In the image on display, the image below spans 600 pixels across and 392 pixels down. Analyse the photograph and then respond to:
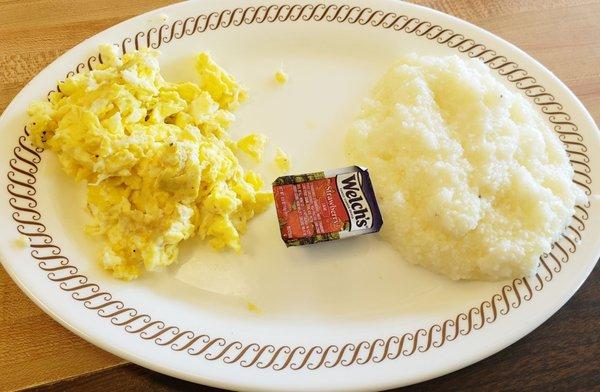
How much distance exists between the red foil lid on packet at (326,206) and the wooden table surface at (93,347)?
494 millimetres

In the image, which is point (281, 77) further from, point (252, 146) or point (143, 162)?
point (143, 162)

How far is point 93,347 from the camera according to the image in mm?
1410

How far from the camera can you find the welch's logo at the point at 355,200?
1.57 meters

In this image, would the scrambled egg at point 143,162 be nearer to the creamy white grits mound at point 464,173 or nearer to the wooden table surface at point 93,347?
the wooden table surface at point 93,347

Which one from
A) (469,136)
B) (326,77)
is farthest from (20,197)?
(469,136)

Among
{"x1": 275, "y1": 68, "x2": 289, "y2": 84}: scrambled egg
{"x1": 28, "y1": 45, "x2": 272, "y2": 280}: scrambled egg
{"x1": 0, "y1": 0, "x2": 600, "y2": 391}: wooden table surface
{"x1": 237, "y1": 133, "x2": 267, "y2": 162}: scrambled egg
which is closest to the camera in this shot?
{"x1": 0, "y1": 0, "x2": 600, "y2": 391}: wooden table surface

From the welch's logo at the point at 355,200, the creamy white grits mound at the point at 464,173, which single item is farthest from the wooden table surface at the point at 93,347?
the welch's logo at the point at 355,200

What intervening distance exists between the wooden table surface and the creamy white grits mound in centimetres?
23

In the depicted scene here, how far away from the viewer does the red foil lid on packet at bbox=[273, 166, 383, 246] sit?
1.57m

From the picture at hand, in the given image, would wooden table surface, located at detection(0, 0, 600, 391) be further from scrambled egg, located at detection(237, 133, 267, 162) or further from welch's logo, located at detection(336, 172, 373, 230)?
scrambled egg, located at detection(237, 133, 267, 162)

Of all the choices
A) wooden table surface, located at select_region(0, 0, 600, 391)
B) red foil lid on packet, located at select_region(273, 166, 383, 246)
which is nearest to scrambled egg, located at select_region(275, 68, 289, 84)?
red foil lid on packet, located at select_region(273, 166, 383, 246)

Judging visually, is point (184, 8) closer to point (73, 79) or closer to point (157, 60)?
point (157, 60)

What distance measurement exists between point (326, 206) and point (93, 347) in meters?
0.78

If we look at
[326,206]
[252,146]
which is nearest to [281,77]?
[252,146]
